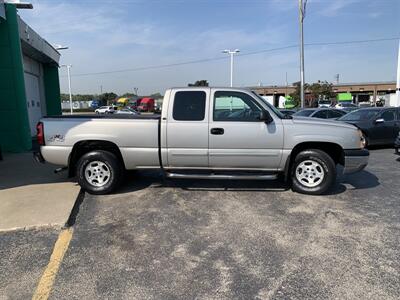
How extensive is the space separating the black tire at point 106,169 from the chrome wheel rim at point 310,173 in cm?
320

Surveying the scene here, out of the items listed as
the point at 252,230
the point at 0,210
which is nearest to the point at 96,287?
the point at 252,230

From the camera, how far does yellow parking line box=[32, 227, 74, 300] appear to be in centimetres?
329

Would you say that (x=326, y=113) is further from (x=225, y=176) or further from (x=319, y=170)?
(x=225, y=176)

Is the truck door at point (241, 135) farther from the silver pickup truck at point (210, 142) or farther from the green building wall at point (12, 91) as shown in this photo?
the green building wall at point (12, 91)

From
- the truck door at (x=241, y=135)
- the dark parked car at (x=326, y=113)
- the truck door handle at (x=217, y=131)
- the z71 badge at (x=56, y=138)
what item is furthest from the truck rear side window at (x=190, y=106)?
the dark parked car at (x=326, y=113)

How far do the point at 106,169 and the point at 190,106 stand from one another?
1890mm

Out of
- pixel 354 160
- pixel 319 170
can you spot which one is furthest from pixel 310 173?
pixel 354 160

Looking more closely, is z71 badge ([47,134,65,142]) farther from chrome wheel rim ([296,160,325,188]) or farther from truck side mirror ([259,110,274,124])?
A: chrome wheel rim ([296,160,325,188])

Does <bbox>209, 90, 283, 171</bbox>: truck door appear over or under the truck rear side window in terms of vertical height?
under

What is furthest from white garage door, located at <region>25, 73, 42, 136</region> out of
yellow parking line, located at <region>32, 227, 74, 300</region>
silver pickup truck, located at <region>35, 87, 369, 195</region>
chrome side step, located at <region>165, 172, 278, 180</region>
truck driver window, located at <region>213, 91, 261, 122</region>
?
yellow parking line, located at <region>32, 227, 74, 300</region>

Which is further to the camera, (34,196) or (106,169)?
(106,169)

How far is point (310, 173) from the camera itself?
249 inches

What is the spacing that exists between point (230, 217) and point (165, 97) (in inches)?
97.5

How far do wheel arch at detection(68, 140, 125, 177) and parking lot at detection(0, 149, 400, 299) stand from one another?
0.67 meters
